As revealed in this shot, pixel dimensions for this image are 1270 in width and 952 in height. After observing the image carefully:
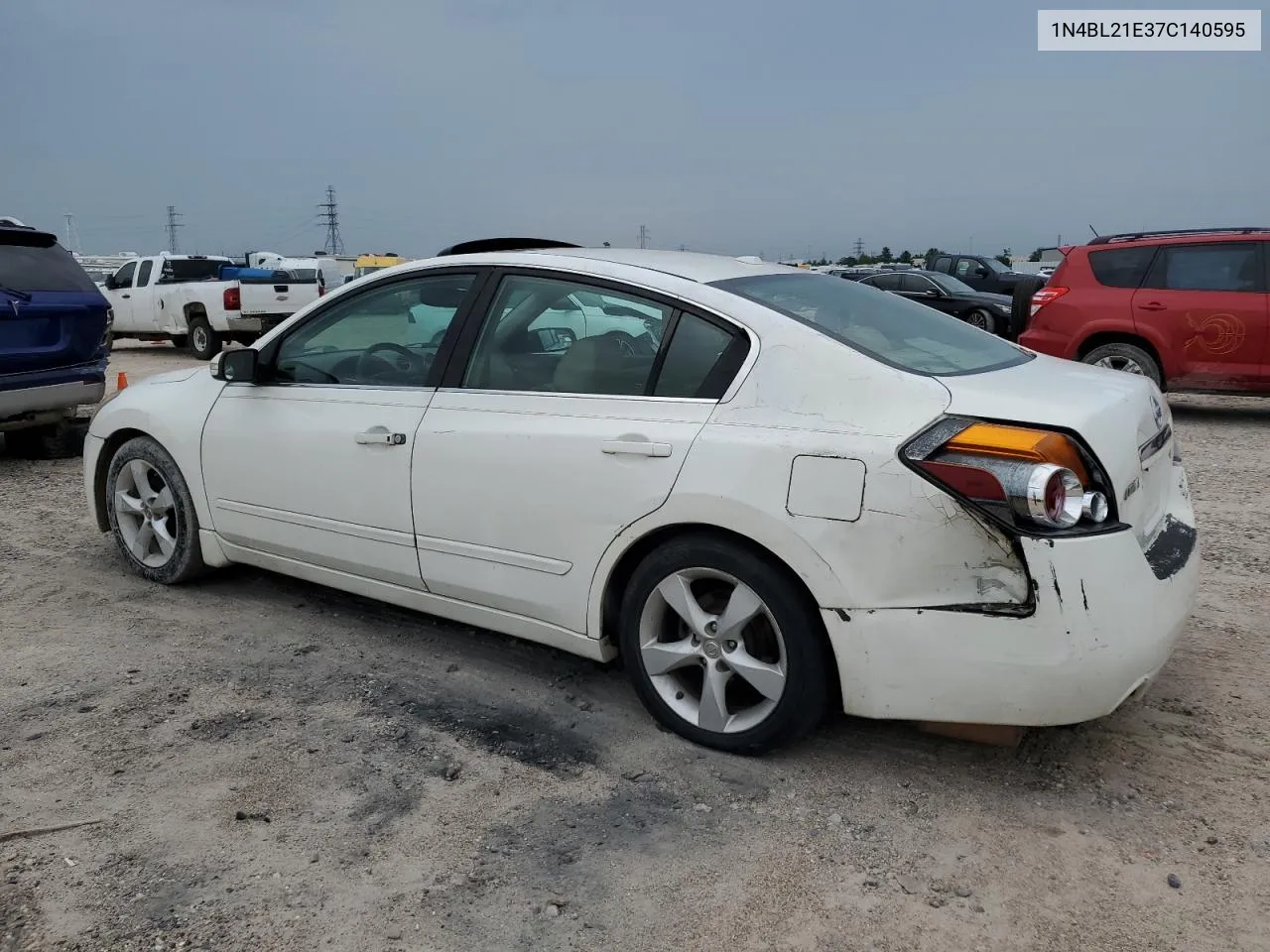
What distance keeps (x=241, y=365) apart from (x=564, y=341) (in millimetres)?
1532

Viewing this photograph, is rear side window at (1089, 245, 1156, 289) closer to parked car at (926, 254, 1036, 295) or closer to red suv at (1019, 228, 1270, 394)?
red suv at (1019, 228, 1270, 394)

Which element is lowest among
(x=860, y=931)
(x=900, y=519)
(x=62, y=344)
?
(x=860, y=931)

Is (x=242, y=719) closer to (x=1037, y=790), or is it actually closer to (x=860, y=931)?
(x=860, y=931)

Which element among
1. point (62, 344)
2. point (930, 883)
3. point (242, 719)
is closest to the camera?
point (930, 883)

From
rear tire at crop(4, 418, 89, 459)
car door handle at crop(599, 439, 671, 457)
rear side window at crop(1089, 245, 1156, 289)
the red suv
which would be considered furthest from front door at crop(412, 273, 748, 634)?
rear side window at crop(1089, 245, 1156, 289)

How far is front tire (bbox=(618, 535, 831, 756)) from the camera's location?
297 centimetres

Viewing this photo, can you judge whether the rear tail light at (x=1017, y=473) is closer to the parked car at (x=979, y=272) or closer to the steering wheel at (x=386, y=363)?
the steering wheel at (x=386, y=363)

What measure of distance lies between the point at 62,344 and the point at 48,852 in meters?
6.04

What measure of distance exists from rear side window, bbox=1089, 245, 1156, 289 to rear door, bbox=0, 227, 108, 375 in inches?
346

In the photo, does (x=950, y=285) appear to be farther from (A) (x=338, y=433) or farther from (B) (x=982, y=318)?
(A) (x=338, y=433)

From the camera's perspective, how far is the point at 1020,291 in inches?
401

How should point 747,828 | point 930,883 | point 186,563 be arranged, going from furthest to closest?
1. point 186,563
2. point 747,828
3. point 930,883

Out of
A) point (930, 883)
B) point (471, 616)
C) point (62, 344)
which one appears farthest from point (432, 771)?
point (62, 344)

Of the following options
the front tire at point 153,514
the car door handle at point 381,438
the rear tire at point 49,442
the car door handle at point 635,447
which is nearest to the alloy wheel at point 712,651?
the car door handle at point 635,447
